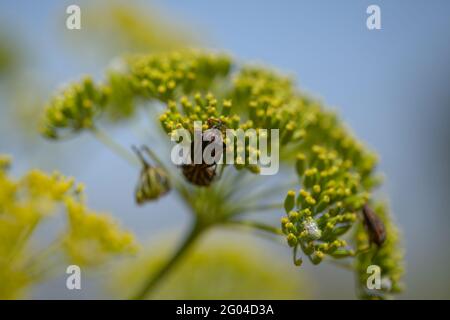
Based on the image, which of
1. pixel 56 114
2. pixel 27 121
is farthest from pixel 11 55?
pixel 56 114

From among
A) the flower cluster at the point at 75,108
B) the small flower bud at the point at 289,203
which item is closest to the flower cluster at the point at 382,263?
the small flower bud at the point at 289,203

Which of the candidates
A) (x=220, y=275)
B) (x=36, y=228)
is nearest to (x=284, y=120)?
(x=36, y=228)

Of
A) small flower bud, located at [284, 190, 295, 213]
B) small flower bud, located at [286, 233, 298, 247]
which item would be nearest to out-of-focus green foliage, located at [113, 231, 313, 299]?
small flower bud, located at [284, 190, 295, 213]

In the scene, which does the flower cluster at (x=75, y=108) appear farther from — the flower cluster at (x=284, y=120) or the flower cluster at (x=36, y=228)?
the flower cluster at (x=36, y=228)

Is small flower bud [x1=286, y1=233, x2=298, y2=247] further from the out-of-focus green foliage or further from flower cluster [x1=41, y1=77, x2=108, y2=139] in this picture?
the out-of-focus green foliage
